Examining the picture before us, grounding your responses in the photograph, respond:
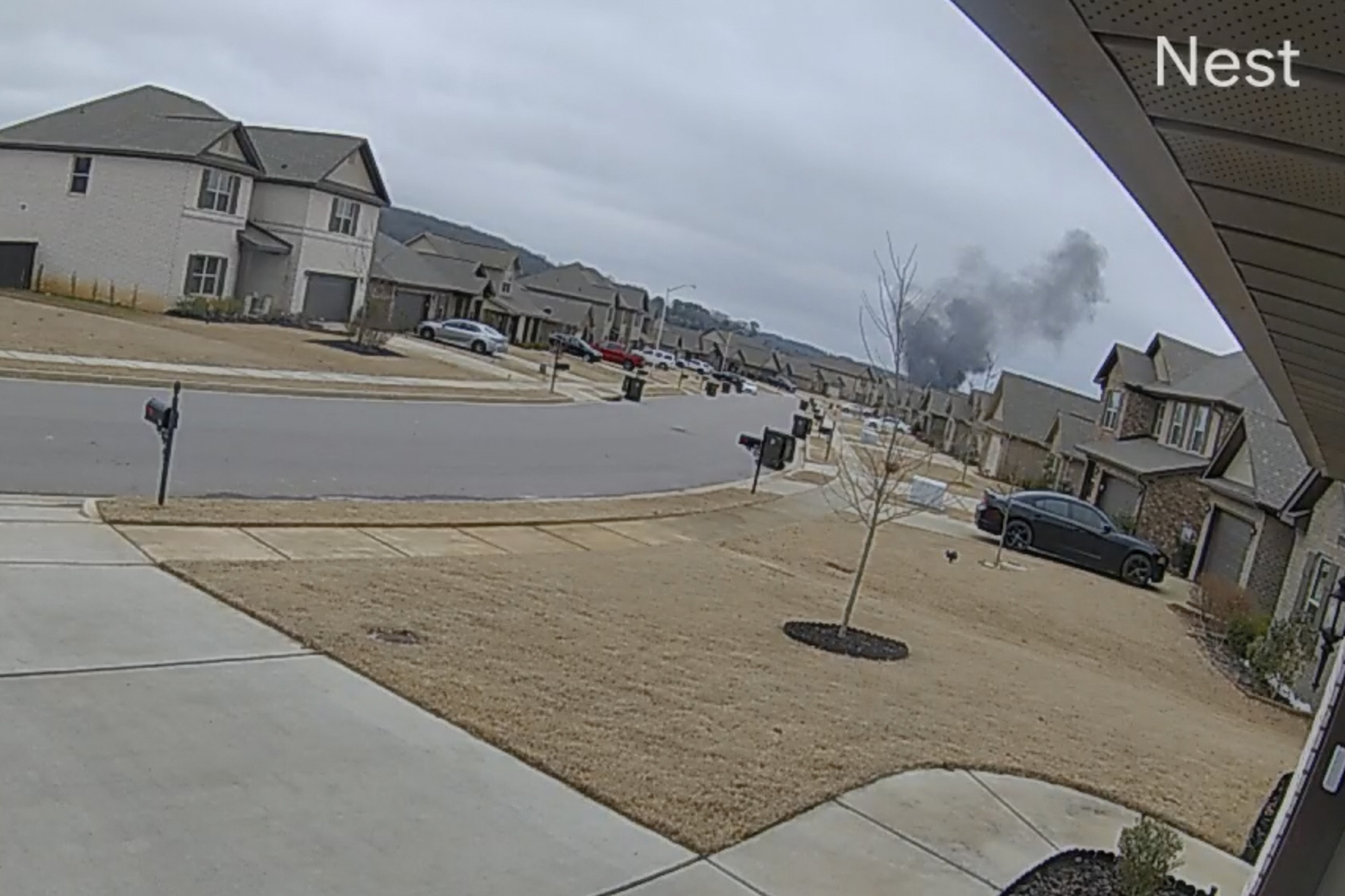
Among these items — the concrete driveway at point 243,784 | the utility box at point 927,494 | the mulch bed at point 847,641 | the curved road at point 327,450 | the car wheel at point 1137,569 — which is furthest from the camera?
the utility box at point 927,494

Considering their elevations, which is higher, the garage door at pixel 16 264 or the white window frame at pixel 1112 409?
the white window frame at pixel 1112 409

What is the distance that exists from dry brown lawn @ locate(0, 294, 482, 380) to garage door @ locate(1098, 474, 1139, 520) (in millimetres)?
22152

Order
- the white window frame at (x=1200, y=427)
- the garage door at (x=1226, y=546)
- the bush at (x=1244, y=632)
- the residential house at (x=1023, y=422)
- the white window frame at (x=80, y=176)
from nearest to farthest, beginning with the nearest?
the bush at (x=1244, y=632) → the garage door at (x=1226, y=546) → the white window frame at (x=1200, y=427) → the white window frame at (x=80, y=176) → the residential house at (x=1023, y=422)

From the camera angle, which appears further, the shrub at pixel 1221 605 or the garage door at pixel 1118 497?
the garage door at pixel 1118 497

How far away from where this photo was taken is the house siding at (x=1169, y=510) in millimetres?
31484

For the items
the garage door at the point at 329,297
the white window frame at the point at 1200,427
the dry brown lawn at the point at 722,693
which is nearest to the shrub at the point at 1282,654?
the dry brown lawn at the point at 722,693

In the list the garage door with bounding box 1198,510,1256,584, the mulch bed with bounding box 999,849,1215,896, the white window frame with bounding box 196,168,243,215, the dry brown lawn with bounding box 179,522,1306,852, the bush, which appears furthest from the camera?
the white window frame with bounding box 196,168,243,215

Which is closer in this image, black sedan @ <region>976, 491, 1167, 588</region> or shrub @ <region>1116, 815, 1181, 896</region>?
shrub @ <region>1116, 815, 1181, 896</region>

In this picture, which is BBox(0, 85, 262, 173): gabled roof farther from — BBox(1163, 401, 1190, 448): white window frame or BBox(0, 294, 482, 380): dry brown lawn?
BBox(1163, 401, 1190, 448): white window frame

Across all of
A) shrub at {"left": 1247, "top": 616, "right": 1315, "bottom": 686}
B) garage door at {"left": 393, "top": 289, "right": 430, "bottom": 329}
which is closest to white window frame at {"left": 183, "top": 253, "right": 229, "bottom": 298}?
garage door at {"left": 393, "top": 289, "right": 430, "bottom": 329}

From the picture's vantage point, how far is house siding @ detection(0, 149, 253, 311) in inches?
1532

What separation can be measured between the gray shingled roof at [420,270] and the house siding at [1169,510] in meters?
34.1

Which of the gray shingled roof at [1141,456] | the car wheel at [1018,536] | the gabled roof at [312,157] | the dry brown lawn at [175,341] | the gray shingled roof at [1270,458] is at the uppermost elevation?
the gabled roof at [312,157]

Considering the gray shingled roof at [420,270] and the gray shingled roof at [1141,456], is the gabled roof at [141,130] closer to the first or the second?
the gray shingled roof at [420,270]
